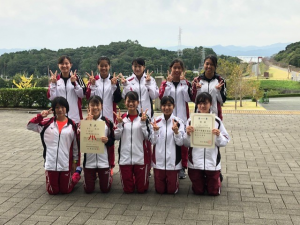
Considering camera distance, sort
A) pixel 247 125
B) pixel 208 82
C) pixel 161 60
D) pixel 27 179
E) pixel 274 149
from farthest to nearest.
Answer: pixel 161 60 → pixel 247 125 → pixel 274 149 → pixel 27 179 → pixel 208 82

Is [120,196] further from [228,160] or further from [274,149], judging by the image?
[274,149]

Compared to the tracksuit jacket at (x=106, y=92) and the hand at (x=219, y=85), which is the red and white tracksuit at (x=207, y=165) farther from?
the tracksuit jacket at (x=106, y=92)

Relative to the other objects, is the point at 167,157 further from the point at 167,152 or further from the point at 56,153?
the point at 56,153

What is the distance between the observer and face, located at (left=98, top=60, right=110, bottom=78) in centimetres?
476

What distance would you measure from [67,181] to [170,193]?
1399 mm

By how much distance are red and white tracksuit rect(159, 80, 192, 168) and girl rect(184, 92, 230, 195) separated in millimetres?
438

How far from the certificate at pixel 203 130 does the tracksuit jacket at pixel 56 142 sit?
165 centimetres

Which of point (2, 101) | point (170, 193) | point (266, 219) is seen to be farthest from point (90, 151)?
point (2, 101)

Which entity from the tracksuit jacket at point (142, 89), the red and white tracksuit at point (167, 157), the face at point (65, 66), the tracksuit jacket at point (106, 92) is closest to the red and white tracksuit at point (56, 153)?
the tracksuit jacket at point (106, 92)

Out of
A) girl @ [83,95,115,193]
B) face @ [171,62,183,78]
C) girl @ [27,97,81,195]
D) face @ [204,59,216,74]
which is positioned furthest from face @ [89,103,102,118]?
face @ [204,59,216,74]

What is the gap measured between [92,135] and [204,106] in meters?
1.53

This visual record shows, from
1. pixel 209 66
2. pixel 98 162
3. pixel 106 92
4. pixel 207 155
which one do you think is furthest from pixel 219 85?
pixel 98 162

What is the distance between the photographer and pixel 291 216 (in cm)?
364

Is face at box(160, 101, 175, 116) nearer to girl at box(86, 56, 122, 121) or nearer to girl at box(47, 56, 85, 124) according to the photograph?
girl at box(86, 56, 122, 121)
